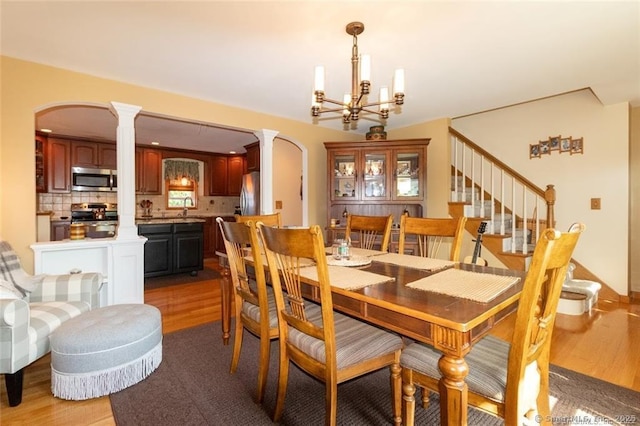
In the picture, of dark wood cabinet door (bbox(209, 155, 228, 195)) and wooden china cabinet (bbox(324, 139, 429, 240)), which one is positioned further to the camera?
dark wood cabinet door (bbox(209, 155, 228, 195))

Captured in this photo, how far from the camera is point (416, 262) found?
1.83 m

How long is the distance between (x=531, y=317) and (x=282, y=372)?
1.10m

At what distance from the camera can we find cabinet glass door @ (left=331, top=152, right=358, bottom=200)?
4.11 meters

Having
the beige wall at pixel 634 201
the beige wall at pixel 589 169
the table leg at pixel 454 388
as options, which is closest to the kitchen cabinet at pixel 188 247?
the table leg at pixel 454 388

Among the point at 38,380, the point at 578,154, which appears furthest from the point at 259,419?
the point at 578,154

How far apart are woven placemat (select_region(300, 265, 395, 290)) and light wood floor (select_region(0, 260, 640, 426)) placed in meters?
1.26

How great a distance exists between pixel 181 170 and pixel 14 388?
5.20 m

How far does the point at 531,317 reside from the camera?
958 mm

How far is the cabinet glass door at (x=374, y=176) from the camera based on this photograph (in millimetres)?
4043

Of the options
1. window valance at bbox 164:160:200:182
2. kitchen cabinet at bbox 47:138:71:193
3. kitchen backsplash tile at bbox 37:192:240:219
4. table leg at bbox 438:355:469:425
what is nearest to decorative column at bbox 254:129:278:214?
table leg at bbox 438:355:469:425

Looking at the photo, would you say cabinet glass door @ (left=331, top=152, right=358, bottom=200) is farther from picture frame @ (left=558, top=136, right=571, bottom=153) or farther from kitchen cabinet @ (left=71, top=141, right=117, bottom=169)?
kitchen cabinet @ (left=71, top=141, right=117, bottom=169)

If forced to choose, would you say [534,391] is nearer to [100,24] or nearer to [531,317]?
[531,317]

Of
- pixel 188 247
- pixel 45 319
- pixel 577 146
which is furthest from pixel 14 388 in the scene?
pixel 577 146

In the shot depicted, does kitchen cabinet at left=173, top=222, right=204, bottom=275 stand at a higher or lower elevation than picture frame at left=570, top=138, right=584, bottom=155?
lower
